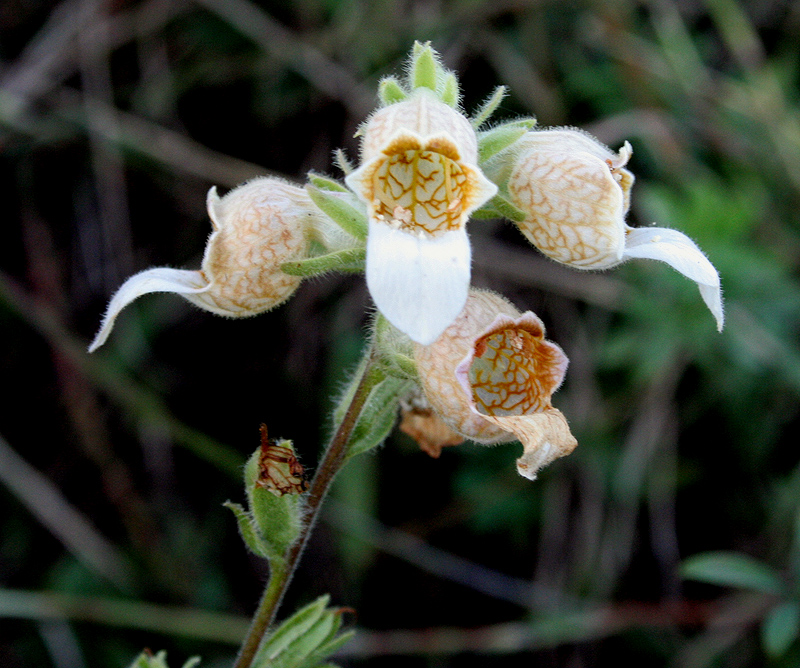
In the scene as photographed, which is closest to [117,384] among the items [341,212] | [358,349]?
[358,349]

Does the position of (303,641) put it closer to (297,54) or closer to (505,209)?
(505,209)

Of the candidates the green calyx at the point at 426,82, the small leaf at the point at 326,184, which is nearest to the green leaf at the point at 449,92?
the green calyx at the point at 426,82

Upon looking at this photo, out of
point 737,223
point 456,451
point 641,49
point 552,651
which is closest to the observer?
point 737,223

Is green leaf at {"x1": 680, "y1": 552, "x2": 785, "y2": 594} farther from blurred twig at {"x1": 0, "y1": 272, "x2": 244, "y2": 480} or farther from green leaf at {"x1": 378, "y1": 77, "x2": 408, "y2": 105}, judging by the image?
blurred twig at {"x1": 0, "y1": 272, "x2": 244, "y2": 480}

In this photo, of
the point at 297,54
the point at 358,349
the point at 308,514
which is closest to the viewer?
the point at 308,514

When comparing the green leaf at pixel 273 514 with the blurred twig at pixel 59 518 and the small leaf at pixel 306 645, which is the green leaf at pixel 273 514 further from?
the blurred twig at pixel 59 518

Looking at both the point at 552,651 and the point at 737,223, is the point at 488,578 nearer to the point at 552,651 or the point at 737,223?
the point at 552,651

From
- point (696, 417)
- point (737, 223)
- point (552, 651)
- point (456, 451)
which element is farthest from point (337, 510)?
point (737, 223)
